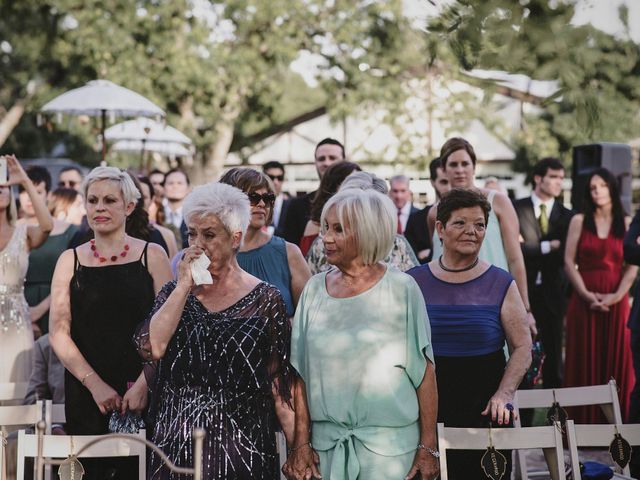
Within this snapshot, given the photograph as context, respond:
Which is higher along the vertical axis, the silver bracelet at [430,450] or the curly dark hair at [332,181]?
the curly dark hair at [332,181]

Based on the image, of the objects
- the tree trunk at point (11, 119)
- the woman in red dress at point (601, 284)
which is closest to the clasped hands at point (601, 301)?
the woman in red dress at point (601, 284)

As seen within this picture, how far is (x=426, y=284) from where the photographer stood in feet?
17.2

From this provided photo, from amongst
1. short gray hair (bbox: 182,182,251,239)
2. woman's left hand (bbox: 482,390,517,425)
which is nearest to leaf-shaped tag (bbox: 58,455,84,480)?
short gray hair (bbox: 182,182,251,239)

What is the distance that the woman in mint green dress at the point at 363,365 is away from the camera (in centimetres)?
418

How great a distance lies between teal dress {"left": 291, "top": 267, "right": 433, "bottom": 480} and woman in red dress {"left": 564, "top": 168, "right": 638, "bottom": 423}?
5221 millimetres

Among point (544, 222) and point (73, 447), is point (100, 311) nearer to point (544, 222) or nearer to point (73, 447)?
point (73, 447)

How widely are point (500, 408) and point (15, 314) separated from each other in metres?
3.98

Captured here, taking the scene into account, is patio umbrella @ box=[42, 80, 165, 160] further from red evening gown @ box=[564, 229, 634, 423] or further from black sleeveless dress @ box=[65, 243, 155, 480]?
black sleeveless dress @ box=[65, 243, 155, 480]

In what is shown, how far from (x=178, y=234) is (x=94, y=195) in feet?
17.2

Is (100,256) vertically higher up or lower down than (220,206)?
lower down

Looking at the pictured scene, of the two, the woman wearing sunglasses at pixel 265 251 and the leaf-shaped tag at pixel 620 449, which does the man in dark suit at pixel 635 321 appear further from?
the woman wearing sunglasses at pixel 265 251

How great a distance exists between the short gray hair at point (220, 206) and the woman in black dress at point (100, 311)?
0.88 m

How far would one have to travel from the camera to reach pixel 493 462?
467cm

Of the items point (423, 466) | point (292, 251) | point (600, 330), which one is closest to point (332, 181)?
point (292, 251)
